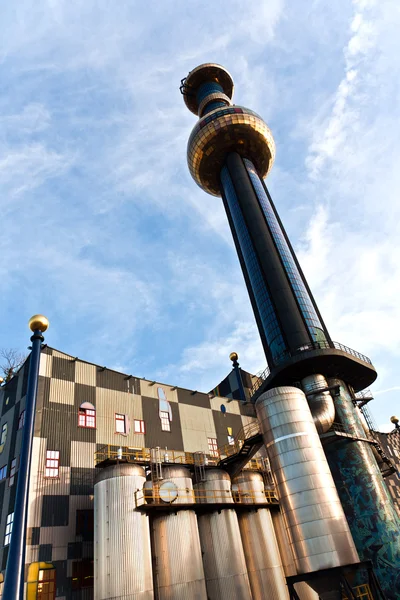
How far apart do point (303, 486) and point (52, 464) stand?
16.3m

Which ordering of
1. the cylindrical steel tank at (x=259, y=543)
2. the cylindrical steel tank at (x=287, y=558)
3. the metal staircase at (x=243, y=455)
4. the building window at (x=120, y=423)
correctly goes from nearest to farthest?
the cylindrical steel tank at (x=287, y=558)
the cylindrical steel tank at (x=259, y=543)
the metal staircase at (x=243, y=455)
the building window at (x=120, y=423)

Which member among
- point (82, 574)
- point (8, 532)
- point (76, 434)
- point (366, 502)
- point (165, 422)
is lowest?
point (82, 574)

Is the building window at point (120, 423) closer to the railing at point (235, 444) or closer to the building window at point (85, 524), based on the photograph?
the building window at point (85, 524)

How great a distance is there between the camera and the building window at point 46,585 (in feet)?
71.9

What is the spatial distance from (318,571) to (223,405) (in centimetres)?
2218

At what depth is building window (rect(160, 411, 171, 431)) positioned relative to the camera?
3409 centimetres

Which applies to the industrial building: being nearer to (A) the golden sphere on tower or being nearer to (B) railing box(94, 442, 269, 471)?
(B) railing box(94, 442, 269, 471)

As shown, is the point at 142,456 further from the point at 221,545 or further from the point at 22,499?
the point at 22,499

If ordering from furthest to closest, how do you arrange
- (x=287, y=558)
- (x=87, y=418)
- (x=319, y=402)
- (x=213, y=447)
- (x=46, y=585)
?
(x=213, y=447), (x=319, y=402), (x=87, y=418), (x=287, y=558), (x=46, y=585)

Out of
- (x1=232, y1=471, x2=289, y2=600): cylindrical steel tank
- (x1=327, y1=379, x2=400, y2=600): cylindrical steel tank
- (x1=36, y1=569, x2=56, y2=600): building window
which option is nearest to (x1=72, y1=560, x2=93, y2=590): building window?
(x1=36, y1=569, x2=56, y2=600): building window

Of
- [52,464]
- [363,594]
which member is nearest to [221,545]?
[363,594]

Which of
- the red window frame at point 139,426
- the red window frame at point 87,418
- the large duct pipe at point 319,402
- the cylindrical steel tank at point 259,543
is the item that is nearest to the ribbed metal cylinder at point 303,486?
the large duct pipe at point 319,402

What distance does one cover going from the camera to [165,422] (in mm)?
34438

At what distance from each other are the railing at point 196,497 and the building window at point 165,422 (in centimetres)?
801
